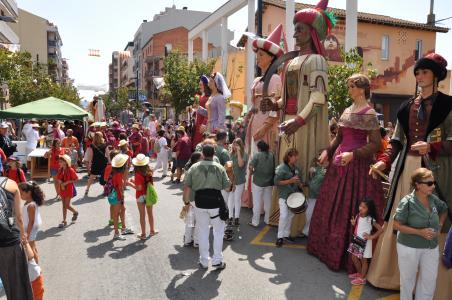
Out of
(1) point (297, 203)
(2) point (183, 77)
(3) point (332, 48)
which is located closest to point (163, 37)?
(2) point (183, 77)

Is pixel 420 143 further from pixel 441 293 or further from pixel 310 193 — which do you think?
pixel 310 193

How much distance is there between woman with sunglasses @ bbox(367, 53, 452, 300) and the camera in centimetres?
424

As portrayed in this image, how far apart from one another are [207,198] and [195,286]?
1.05 metres

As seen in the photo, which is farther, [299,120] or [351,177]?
[299,120]

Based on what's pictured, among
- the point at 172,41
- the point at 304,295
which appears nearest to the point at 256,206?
the point at 304,295

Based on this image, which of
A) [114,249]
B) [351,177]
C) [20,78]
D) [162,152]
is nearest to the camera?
[351,177]

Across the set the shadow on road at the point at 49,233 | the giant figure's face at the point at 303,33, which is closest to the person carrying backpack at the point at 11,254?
the shadow on road at the point at 49,233

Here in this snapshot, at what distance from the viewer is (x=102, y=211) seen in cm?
857

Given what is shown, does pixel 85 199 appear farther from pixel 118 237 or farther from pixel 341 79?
pixel 341 79

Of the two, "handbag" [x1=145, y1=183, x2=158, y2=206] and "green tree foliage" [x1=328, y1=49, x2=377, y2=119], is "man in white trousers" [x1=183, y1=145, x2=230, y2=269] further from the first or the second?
"green tree foliage" [x1=328, y1=49, x2=377, y2=119]

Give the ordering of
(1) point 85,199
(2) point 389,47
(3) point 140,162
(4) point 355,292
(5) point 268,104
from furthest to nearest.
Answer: (2) point 389,47 → (1) point 85,199 → (3) point 140,162 → (5) point 268,104 → (4) point 355,292

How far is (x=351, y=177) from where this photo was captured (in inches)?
206

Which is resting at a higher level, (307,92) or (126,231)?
(307,92)

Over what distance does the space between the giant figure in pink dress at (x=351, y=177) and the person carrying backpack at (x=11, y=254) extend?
3.39 meters
